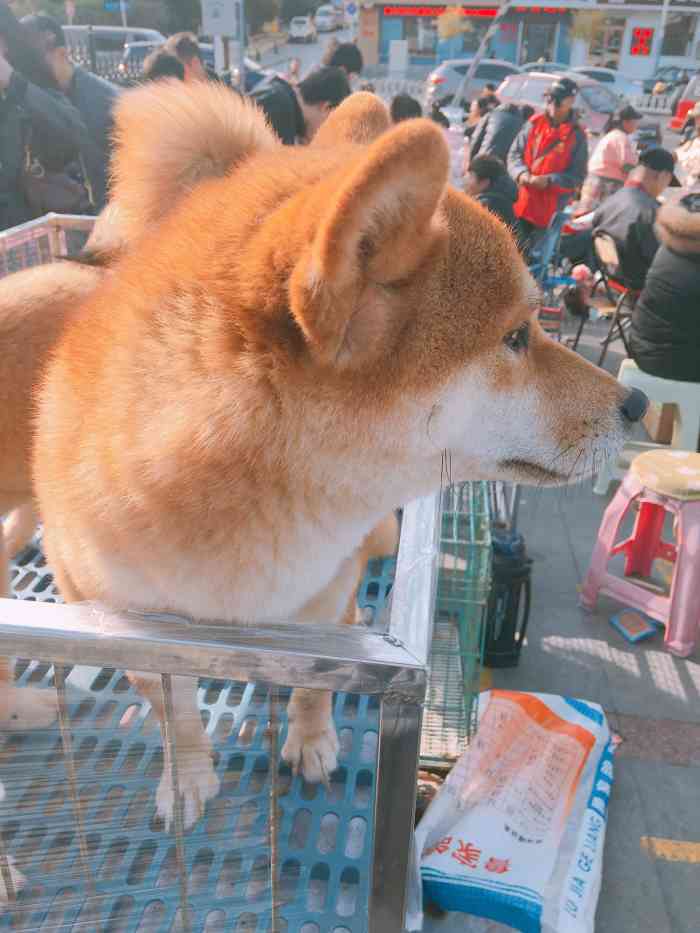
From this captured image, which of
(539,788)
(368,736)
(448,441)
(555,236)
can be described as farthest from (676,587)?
(555,236)

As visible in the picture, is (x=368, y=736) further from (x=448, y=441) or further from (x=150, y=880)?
(x=448, y=441)

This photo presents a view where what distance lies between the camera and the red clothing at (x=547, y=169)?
25.5 ft

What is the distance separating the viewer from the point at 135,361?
4.79 ft

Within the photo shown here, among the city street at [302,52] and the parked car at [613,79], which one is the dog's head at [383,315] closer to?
the parked car at [613,79]

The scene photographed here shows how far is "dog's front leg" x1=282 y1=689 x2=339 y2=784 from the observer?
6.80 ft

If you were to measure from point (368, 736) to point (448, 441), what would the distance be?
1069mm

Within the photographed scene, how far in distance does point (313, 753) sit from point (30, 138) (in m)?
3.66

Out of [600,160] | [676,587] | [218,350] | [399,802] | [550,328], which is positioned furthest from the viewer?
[600,160]

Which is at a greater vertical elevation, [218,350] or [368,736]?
[218,350]

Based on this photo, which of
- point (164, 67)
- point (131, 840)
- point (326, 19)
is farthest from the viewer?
point (326, 19)

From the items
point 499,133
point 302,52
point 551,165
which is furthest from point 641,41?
point 551,165

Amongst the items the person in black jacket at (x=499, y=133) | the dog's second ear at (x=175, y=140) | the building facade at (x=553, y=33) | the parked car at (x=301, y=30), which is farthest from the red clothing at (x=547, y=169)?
the parked car at (x=301, y=30)

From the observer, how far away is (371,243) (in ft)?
4.12

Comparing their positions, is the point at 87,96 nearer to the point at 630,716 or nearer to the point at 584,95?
the point at 630,716
